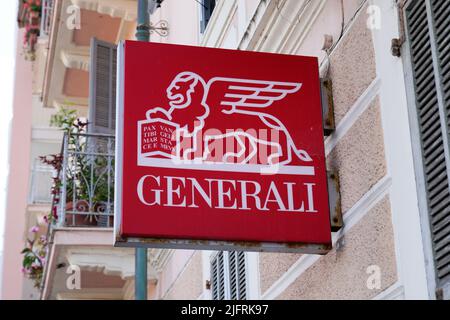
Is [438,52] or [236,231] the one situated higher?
[438,52]

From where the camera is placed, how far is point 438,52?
15.9ft

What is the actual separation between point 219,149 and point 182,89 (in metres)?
0.42

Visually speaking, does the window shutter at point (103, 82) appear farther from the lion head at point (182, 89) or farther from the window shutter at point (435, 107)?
the window shutter at point (435, 107)

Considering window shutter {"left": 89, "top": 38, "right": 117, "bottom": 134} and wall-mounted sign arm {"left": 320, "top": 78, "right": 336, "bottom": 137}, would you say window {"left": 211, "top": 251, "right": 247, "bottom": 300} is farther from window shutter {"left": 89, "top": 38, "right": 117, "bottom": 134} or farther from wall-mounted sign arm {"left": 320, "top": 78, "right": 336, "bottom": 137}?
window shutter {"left": 89, "top": 38, "right": 117, "bottom": 134}

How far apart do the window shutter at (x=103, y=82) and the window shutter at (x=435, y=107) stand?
26.0ft

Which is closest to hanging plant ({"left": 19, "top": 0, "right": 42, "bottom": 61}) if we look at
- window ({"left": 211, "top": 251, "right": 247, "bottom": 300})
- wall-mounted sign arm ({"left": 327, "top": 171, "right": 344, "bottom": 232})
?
window ({"left": 211, "top": 251, "right": 247, "bottom": 300})

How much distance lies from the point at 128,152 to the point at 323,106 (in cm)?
131

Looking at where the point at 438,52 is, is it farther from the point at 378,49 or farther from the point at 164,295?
the point at 164,295

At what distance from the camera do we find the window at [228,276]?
8.38 m

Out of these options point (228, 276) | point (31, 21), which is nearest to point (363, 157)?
point (228, 276)

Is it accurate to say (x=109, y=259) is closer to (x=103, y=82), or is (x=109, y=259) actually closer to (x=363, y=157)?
(x=103, y=82)

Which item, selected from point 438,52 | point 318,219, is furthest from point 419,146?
point 318,219

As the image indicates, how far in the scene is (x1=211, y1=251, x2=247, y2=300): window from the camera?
27.5 ft

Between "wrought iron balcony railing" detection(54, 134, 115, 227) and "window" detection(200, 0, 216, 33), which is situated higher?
"window" detection(200, 0, 216, 33)
